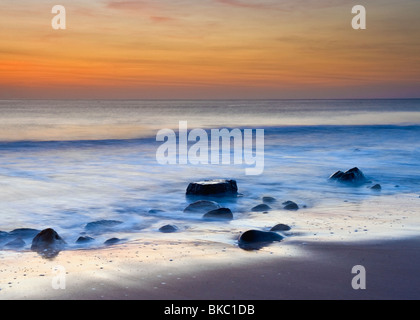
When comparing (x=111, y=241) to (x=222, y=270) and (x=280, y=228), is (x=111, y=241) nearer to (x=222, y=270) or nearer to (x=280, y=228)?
(x=222, y=270)

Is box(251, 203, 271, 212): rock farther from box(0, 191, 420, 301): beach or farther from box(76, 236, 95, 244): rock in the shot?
box(76, 236, 95, 244): rock

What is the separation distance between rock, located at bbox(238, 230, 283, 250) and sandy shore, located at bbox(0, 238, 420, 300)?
142mm

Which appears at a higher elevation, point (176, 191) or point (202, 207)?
point (176, 191)

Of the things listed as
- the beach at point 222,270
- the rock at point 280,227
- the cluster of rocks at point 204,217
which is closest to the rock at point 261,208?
the cluster of rocks at point 204,217

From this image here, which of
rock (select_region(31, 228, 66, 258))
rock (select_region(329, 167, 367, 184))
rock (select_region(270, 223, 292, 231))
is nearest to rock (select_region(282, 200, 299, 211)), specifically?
rock (select_region(270, 223, 292, 231))

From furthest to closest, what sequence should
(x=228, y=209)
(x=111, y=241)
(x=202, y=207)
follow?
(x=202, y=207) < (x=228, y=209) < (x=111, y=241)

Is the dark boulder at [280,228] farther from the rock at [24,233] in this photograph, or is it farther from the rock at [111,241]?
the rock at [24,233]

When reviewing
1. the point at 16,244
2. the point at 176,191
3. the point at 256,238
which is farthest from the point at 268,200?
the point at 16,244

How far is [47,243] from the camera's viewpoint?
575cm

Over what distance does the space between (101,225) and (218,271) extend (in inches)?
110

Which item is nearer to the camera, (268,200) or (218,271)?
(218,271)

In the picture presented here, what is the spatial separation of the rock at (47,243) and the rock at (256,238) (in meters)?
2.11

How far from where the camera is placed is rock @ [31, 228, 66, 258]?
5.57 meters

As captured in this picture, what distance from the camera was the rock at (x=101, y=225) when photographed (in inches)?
270
